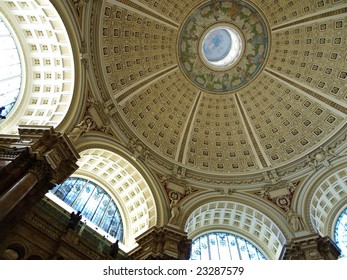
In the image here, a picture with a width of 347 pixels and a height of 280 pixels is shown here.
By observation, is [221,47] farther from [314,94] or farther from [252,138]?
[314,94]

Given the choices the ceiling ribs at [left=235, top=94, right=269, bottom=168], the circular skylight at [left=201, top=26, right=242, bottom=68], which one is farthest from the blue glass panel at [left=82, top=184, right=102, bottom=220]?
the circular skylight at [left=201, top=26, right=242, bottom=68]

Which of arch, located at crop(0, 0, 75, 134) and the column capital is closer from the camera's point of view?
the column capital

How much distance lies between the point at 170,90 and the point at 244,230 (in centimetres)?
1479

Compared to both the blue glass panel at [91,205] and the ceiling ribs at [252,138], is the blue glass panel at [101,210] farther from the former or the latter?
the ceiling ribs at [252,138]

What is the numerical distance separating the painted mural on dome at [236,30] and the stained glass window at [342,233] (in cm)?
1480

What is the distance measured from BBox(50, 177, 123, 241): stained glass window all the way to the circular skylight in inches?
663

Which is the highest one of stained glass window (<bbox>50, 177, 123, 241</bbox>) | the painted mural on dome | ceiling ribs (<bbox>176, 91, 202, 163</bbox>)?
the painted mural on dome

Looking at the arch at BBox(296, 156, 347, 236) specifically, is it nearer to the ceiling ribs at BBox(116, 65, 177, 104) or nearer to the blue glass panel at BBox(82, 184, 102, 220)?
the blue glass panel at BBox(82, 184, 102, 220)

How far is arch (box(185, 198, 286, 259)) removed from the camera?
22.5 m

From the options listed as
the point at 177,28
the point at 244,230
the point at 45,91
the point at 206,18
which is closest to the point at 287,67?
the point at 206,18

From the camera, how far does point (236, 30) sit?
27.7 meters

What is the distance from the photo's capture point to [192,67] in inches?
1126

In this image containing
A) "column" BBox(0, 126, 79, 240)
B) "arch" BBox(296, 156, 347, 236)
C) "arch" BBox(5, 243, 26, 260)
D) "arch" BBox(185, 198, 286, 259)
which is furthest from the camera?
"arch" BBox(185, 198, 286, 259)
